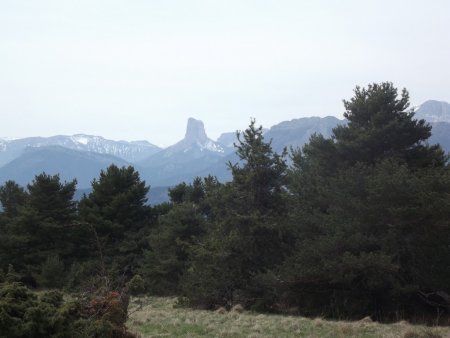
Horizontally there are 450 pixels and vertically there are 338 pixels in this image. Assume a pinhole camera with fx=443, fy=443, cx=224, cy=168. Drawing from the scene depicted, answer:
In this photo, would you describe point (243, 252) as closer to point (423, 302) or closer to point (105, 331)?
point (423, 302)

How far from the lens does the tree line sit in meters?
14.1

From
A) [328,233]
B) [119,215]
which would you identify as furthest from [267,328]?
[119,215]

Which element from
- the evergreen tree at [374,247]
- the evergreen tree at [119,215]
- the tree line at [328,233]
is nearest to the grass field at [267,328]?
the tree line at [328,233]

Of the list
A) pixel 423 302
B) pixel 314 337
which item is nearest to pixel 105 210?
pixel 423 302

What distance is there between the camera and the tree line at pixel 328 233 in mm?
14141

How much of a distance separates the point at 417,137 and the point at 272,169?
7.43 metres

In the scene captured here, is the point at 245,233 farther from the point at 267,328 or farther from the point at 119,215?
the point at 119,215

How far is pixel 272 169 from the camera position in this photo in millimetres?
18281

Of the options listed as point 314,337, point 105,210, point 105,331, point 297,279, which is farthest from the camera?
point 105,210

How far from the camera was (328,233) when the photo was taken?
1606 cm

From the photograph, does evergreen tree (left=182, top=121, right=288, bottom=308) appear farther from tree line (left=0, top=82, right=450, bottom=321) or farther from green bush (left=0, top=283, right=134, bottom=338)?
green bush (left=0, top=283, right=134, bottom=338)

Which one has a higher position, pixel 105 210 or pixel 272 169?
pixel 272 169

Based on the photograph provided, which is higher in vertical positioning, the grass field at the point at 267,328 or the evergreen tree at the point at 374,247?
the evergreen tree at the point at 374,247

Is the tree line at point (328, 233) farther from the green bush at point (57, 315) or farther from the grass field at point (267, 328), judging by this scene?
the grass field at point (267, 328)
